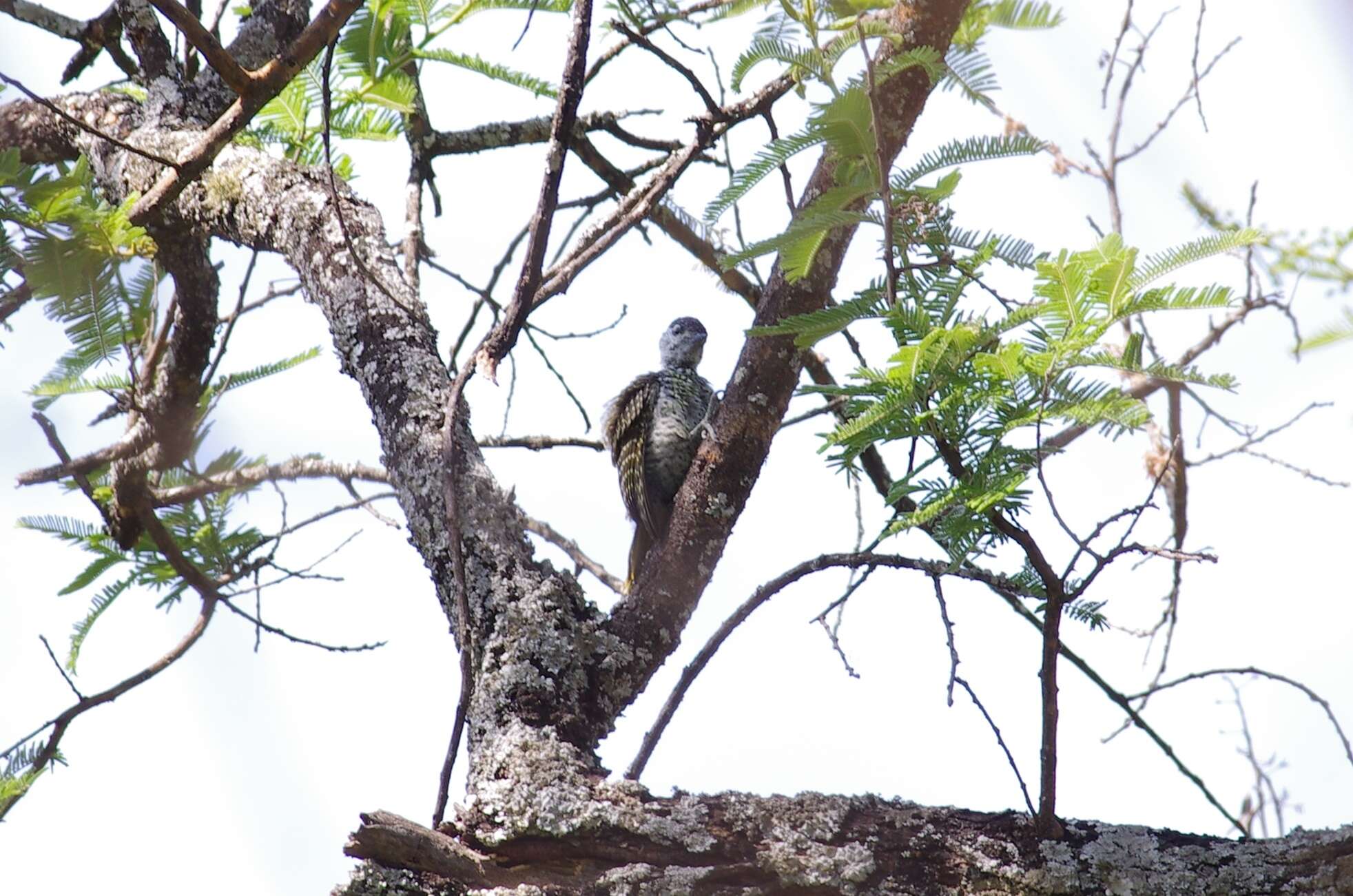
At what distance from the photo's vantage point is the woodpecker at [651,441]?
4242 mm

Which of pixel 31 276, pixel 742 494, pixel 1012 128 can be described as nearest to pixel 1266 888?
pixel 742 494

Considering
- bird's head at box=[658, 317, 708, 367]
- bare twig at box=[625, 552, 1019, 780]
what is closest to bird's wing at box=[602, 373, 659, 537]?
bird's head at box=[658, 317, 708, 367]

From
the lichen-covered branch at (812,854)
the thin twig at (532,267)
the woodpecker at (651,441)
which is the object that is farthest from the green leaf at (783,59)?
the woodpecker at (651,441)

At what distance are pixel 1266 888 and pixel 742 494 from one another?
136 centimetres

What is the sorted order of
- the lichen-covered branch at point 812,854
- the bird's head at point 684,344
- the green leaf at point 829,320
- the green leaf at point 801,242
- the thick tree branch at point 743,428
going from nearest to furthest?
the lichen-covered branch at point 812,854 → the green leaf at point 829,320 → the green leaf at point 801,242 → the thick tree branch at point 743,428 → the bird's head at point 684,344

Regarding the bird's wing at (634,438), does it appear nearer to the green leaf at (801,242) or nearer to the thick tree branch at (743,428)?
the thick tree branch at (743,428)

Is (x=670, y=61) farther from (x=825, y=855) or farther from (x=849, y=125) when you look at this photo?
(x=825, y=855)

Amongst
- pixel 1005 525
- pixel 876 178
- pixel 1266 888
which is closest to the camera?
pixel 1266 888

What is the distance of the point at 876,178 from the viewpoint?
2.11 metres

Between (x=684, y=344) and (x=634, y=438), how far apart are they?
3.11 feet

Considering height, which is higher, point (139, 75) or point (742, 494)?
point (139, 75)

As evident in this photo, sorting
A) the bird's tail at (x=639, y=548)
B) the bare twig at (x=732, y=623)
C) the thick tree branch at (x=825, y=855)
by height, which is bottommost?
the thick tree branch at (x=825, y=855)

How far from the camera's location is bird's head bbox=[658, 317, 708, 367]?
17.2 ft

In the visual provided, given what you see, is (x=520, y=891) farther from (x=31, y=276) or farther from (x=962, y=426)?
(x=31, y=276)
